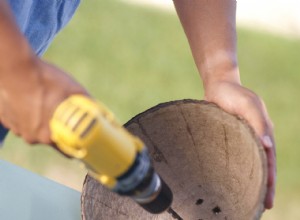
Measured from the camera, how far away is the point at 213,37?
1.69m

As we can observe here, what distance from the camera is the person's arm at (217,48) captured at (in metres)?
1.57

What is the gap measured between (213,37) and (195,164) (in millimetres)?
237

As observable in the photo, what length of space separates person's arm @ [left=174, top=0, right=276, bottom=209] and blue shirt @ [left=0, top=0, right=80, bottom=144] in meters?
0.22

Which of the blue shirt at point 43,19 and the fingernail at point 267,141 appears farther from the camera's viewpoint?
the blue shirt at point 43,19

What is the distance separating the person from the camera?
1161 millimetres

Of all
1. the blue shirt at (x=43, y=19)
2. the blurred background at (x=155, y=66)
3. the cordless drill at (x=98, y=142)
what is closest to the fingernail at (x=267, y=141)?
the cordless drill at (x=98, y=142)

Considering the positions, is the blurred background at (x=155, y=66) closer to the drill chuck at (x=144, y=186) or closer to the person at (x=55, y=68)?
the person at (x=55, y=68)

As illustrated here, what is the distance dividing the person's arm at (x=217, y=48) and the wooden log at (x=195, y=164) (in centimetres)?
4

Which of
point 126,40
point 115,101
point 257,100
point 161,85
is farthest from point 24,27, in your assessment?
point 126,40

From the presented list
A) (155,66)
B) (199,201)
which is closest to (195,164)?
(199,201)

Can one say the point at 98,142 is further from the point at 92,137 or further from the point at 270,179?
the point at 270,179

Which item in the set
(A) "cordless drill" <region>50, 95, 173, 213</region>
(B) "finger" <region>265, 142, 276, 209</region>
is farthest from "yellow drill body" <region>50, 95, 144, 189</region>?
(B) "finger" <region>265, 142, 276, 209</region>

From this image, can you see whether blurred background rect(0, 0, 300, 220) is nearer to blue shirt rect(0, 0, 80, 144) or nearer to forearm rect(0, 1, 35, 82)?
blue shirt rect(0, 0, 80, 144)

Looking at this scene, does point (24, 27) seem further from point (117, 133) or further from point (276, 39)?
point (276, 39)
